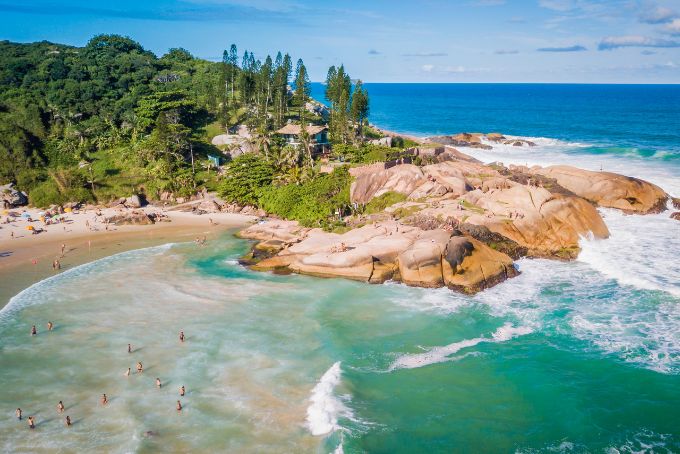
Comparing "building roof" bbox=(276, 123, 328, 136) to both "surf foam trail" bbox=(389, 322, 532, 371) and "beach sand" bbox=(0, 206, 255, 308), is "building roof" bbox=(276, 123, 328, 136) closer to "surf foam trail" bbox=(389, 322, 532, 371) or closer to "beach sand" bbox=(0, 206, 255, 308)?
"beach sand" bbox=(0, 206, 255, 308)

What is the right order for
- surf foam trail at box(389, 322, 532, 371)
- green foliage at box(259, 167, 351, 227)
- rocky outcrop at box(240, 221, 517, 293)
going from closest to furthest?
surf foam trail at box(389, 322, 532, 371) < rocky outcrop at box(240, 221, 517, 293) < green foliage at box(259, 167, 351, 227)

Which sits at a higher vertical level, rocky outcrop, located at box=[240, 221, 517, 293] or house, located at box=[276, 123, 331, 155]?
house, located at box=[276, 123, 331, 155]

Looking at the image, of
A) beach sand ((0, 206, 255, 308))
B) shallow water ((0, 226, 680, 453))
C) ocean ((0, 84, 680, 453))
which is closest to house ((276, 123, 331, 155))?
beach sand ((0, 206, 255, 308))

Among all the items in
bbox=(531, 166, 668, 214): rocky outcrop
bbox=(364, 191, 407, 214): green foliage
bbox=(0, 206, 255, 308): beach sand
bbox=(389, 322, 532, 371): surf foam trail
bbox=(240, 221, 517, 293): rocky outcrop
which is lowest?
bbox=(0, 206, 255, 308): beach sand

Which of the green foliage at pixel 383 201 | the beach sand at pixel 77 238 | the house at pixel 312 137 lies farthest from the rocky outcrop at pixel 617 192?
the beach sand at pixel 77 238

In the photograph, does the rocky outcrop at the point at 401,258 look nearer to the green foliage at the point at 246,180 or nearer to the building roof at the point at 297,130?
the green foliage at the point at 246,180

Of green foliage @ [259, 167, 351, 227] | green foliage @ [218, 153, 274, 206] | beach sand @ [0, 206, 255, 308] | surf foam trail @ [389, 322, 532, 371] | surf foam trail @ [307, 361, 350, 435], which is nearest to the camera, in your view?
surf foam trail @ [307, 361, 350, 435]

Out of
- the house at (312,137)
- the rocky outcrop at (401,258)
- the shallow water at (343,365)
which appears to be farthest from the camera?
the house at (312,137)
